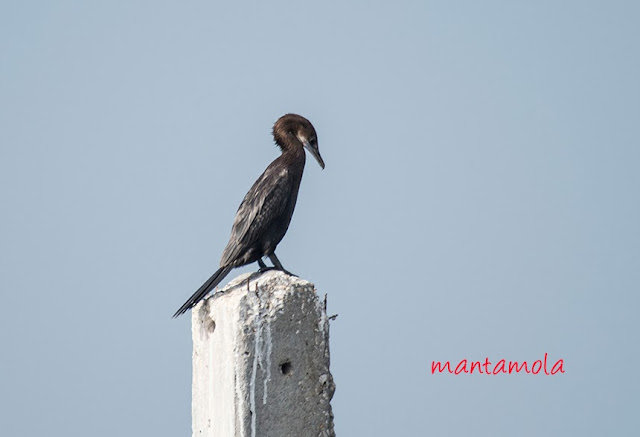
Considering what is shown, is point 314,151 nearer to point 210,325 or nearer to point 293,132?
point 293,132

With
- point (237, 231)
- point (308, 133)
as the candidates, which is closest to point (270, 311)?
point (237, 231)

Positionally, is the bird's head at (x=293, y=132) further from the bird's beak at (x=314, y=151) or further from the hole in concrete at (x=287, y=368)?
the hole in concrete at (x=287, y=368)

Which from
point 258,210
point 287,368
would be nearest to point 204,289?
point 258,210

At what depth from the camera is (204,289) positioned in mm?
6617

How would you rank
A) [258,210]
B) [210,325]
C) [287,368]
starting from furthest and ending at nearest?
[258,210] < [210,325] < [287,368]

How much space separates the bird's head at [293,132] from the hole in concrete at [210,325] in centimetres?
186

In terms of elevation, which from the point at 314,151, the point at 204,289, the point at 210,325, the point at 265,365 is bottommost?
the point at 265,365

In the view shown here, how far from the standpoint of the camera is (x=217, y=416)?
5844 mm

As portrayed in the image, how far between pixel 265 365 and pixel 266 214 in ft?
5.38

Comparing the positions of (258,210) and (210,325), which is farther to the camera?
(258,210)

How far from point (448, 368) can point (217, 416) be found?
3.56 m

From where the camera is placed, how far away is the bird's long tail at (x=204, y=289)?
21.2ft

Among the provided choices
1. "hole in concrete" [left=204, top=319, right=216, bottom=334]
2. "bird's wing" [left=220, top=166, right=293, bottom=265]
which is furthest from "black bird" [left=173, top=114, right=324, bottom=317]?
"hole in concrete" [left=204, top=319, right=216, bottom=334]

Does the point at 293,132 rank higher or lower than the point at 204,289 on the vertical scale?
higher
